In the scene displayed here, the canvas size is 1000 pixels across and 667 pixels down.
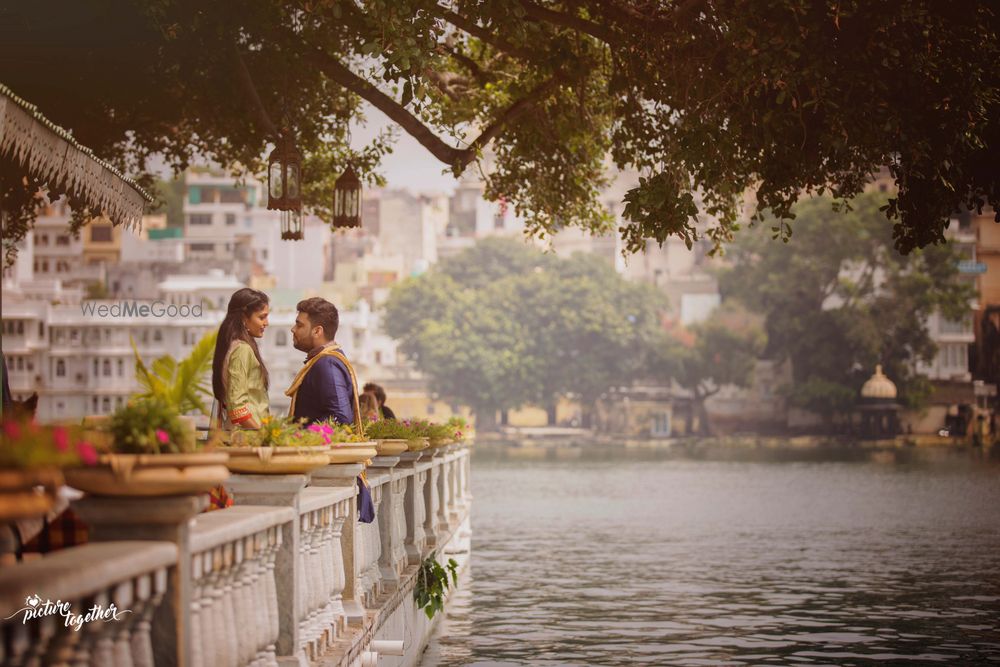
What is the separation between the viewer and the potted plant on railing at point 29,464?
3.76 meters

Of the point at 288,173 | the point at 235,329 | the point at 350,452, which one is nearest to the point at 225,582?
the point at 350,452

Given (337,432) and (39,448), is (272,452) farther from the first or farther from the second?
(39,448)

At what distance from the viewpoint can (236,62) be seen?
572 inches

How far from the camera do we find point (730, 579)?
2352cm

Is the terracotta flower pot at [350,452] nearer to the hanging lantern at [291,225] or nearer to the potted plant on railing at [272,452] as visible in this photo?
the potted plant on railing at [272,452]

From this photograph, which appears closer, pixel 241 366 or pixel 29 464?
pixel 29 464

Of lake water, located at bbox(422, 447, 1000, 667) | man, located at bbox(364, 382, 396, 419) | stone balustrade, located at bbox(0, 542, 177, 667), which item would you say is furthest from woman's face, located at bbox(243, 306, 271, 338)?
man, located at bbox(364, 382, 396, 419)

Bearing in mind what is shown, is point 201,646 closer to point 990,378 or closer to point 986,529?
point 986,529

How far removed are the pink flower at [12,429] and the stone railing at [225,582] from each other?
0.32 m

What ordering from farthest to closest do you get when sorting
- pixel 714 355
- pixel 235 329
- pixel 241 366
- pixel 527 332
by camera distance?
1. pixel 527 332
2. pixel 714 355
3. pixel 235 329
4. pixel 241 366

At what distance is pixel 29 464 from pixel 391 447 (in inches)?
299

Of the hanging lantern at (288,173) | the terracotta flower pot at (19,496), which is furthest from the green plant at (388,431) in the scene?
the terracotta flower pot at (19,496)

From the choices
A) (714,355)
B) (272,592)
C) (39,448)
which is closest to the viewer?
(39,448)

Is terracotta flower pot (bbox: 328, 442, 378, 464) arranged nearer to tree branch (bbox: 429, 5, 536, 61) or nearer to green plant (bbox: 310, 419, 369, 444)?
green plant (bbox: 310, 419, 369, 444)
